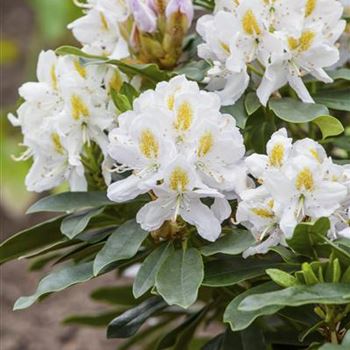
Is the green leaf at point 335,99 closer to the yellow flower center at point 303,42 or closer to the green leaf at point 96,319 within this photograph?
the yellow flower center at point 303,42

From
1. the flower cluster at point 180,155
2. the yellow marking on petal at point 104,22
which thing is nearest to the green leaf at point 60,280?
the flower cluster at point 180,155

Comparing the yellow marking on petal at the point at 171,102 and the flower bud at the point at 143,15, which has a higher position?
the flower bud at the point at 143,15

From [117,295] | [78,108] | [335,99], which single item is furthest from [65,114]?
[117,295]

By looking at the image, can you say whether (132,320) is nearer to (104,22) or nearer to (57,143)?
(57,143)

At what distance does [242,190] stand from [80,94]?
0.27 meters

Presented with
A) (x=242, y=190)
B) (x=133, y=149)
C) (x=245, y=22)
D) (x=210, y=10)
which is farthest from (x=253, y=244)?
(x=210, y=10)

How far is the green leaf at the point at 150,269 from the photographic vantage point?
1126mm

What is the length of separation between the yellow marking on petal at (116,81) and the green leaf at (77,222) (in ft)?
0.52

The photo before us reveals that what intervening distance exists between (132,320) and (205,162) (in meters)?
0.32

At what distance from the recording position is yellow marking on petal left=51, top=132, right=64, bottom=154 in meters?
1.27

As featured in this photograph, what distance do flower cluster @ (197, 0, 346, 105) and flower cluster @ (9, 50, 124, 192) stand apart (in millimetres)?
148

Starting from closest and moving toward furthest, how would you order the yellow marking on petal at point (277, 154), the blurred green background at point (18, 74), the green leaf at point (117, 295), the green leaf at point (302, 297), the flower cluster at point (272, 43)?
the green leaf at point (302, 297) < the yellow marking on petal at point (277, 154) < the flower cluster at point (272, 43) < the green leaf at point (117, 295) < the blurred green background at point (18, 74)

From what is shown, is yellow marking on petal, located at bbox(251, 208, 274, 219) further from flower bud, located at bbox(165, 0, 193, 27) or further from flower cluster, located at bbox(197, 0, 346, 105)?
flower bud, located at bbox(165, 0, 193, 27)

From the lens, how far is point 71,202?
1.30 metres
